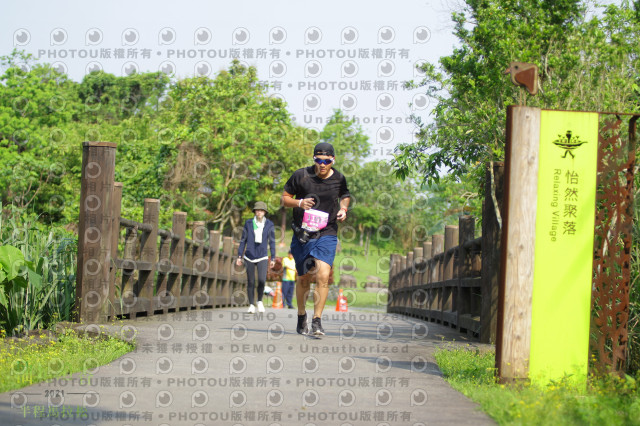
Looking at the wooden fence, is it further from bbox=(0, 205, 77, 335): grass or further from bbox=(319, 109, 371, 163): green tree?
bbox=(319, 109, 371, 163): green tree

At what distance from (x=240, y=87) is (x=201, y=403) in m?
37.9

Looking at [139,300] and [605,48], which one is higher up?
[605,48]

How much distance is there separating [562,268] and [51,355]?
3522 millimetres

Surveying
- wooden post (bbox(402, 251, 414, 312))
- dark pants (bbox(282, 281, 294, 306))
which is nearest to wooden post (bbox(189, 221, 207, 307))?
wooden post (bbox(402, 251, 414, 312))

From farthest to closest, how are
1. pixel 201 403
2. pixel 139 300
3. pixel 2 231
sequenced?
pixel 139 300
pixel 2 231
pixel 201 403

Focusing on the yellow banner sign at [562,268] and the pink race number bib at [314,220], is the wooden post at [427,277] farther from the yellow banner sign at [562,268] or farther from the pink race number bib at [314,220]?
the yellow banner sign at [562,268]

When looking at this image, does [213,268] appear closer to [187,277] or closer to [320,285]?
[187,277]

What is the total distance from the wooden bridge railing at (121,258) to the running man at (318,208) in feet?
5.84

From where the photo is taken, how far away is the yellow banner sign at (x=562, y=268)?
511 centimetres

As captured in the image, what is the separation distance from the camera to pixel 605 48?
1078cm

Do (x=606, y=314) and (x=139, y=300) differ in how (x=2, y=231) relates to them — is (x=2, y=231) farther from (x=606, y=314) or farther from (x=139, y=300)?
(x=606, y=314)

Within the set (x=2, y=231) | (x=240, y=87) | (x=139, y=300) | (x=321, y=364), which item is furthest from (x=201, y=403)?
(x=240, y=87)

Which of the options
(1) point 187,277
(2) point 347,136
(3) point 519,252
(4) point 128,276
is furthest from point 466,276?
(2) point 347,136

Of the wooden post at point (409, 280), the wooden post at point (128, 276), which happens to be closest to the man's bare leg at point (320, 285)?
the wooden post at point (128, 276)
